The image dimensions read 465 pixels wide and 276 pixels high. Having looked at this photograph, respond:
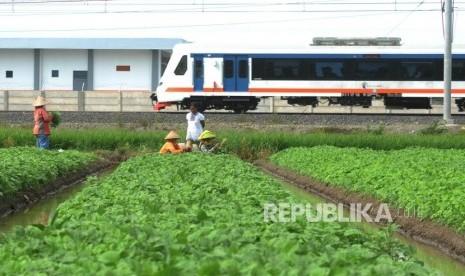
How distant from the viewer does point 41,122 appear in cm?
1738

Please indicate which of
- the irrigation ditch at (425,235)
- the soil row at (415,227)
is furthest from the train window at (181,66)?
the irrigation ditch at (425,235)

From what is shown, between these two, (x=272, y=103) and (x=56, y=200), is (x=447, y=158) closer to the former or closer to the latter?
(x=56, y=200)

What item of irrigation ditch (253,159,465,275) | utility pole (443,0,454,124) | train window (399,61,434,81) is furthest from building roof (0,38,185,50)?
irrigation ditch (253,159,465,275)

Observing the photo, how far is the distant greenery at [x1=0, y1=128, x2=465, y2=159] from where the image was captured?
2109 cm

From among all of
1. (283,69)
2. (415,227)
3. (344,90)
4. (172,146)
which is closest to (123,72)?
(283,69)

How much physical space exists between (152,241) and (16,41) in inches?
1899

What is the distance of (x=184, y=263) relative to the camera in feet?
13.4

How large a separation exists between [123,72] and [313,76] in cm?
2531

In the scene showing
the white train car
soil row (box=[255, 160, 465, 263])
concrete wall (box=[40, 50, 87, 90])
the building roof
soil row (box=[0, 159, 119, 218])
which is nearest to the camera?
soil row (box=[255, 160, 465, 263])

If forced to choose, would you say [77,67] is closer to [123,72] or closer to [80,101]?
[123,72]

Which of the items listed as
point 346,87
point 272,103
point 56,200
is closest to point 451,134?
point 346,87

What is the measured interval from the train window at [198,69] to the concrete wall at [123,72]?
22.5 metres

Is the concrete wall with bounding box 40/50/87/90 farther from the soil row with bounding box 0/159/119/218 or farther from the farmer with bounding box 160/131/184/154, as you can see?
the farmer with bounding box 160/131/184/154

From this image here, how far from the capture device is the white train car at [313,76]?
2809 centimetres
